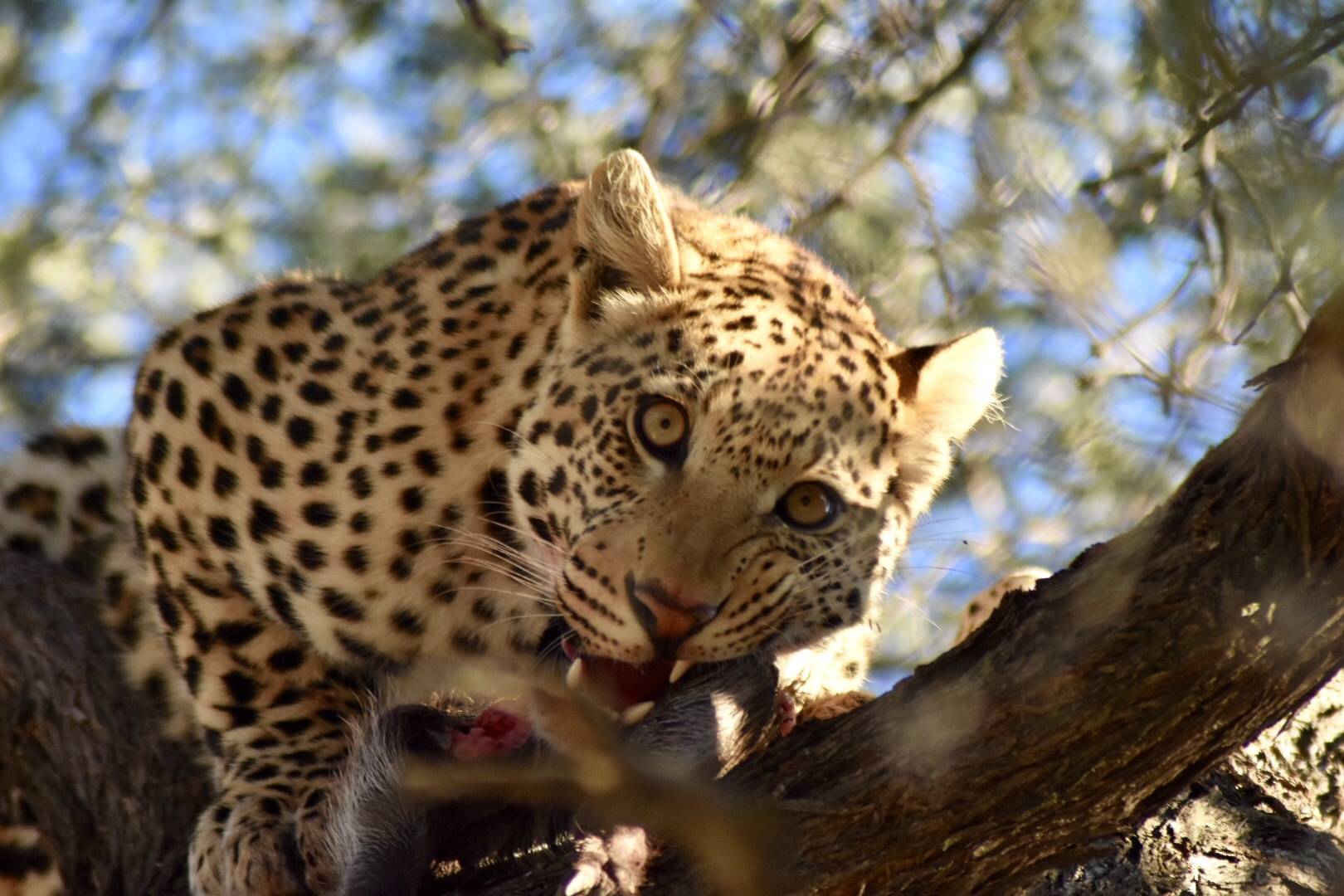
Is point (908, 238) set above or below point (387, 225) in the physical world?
below

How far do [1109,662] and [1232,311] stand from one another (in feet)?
9.80

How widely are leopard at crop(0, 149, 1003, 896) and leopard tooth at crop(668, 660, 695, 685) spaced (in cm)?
4

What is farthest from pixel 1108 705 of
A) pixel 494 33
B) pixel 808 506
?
pixel 494 33

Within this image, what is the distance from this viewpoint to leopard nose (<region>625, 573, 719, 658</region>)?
431 centimetres

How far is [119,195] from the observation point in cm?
845

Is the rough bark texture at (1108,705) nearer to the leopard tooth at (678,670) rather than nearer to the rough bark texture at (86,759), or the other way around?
the leopard tooth at (678,670)

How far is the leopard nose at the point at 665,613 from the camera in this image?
4.31 metres

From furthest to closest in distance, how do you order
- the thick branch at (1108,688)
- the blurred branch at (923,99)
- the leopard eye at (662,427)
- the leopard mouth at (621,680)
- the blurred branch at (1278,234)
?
the blurred branch at (923,99), the leopard eye at (662,427), the leopard mouth at (621,680), the thick branch at (1108,688), the blurred branch at (1278,234)

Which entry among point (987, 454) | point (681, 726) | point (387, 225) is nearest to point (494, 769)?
point (681, 726)

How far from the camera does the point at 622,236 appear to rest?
4996 millimetres

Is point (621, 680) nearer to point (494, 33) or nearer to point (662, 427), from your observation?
point (662, 427)

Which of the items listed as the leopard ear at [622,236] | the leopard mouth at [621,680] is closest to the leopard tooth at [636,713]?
the leopard mouth at [621,680]

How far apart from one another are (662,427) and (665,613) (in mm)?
641

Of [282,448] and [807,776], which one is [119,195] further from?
[807,776]
